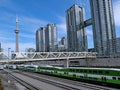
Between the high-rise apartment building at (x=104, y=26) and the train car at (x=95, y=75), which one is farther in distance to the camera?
the high-rise apartment building at (x=104, y=26)

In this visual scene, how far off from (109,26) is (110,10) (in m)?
16.1

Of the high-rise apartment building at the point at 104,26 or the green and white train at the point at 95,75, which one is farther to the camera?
the high-rise apartment building at the point at 104,26

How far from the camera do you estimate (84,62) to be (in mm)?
154500

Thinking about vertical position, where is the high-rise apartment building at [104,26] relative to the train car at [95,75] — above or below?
above

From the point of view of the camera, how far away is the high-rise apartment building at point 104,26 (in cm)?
17611

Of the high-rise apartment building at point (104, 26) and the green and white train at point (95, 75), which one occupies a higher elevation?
the high-rise apartment building at point (104, 26)

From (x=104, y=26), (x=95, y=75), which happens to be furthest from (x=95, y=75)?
(x=104, y=26)

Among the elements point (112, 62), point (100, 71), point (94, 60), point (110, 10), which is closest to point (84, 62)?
point (94, 60)

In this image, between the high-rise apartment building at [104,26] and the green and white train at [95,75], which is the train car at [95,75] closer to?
the green and white train at [95,75]

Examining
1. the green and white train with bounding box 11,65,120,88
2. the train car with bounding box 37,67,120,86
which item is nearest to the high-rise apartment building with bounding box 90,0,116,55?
the green and white train with bounding box 11,65,120,88

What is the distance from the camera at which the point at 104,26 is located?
579ft

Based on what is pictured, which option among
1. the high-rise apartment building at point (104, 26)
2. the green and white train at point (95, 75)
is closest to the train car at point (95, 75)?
the green and white train at point (95, 75)

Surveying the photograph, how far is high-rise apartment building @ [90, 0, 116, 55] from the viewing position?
176m

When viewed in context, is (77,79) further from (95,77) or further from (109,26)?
(109,26)
